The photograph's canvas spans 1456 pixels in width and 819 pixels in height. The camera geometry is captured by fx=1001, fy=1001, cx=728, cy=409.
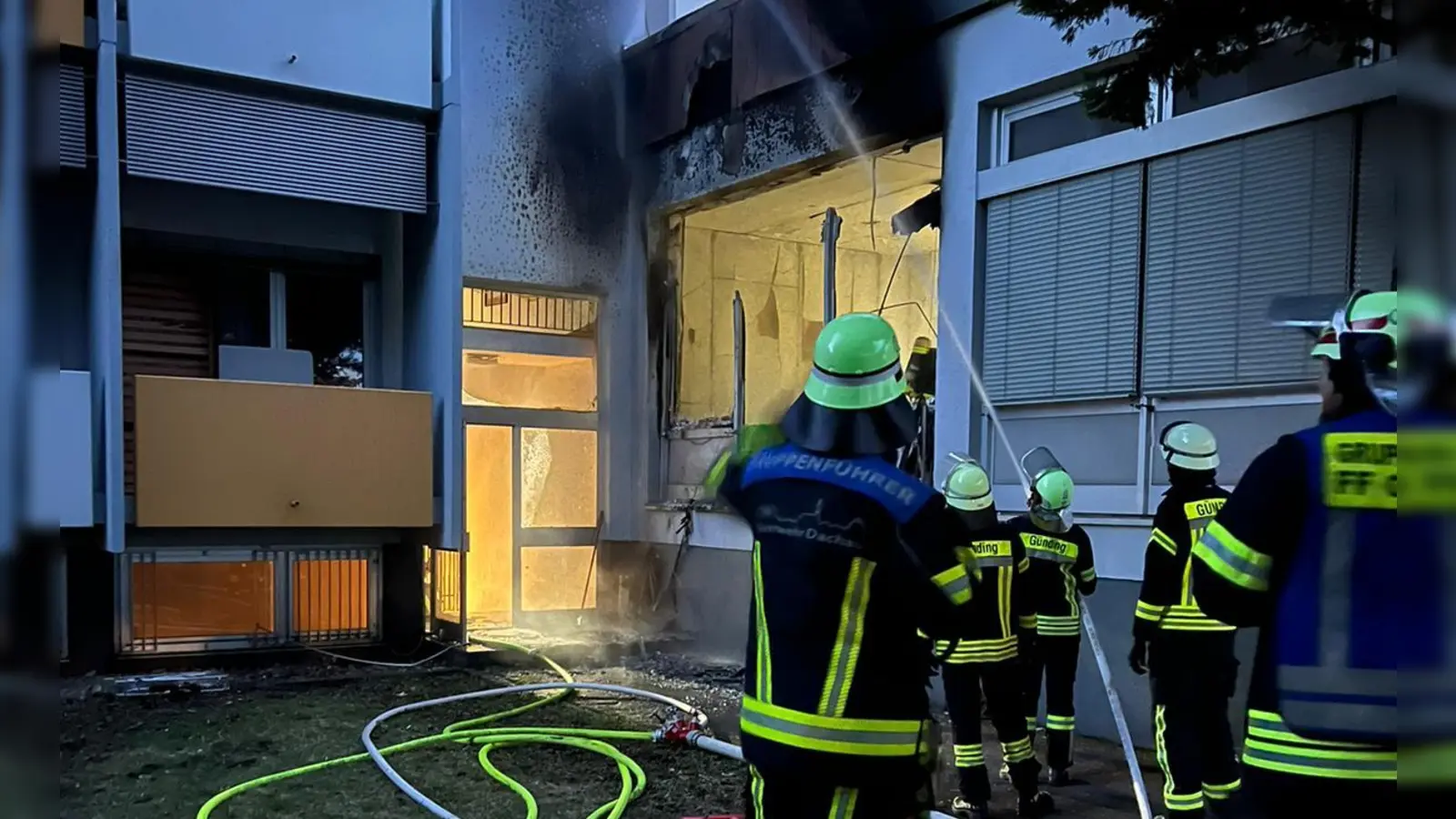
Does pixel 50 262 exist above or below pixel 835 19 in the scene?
below

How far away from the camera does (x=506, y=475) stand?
11258 mm

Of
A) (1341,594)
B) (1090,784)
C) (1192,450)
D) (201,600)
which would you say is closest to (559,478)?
(201,600)

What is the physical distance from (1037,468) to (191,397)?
6564 mm

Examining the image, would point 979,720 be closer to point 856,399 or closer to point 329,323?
point 856,399

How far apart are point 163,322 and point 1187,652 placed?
8.81 meters

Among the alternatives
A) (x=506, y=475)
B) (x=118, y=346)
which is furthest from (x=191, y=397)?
(x=506, y=475)

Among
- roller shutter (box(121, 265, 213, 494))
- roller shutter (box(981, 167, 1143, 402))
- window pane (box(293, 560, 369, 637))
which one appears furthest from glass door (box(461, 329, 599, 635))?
roller shutter (box(981, 167, 1143, 402))

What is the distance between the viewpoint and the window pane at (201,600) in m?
8.62

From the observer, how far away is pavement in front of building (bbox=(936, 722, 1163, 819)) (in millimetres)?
5082

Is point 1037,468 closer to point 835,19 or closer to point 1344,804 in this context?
point 835,19

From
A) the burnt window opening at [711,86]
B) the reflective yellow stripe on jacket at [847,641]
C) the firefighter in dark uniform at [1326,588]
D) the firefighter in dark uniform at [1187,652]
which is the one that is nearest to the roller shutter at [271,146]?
the burnt window opening at [711,86]

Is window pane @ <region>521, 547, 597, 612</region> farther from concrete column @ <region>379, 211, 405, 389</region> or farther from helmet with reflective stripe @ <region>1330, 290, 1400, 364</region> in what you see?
helmet with reflective stripe @ <region>1330, 290, 1400, 364</region>

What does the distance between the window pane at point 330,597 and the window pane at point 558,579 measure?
197 centimetres

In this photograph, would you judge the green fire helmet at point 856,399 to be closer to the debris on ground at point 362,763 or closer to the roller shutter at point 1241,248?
the debris on ground at point 362,763
